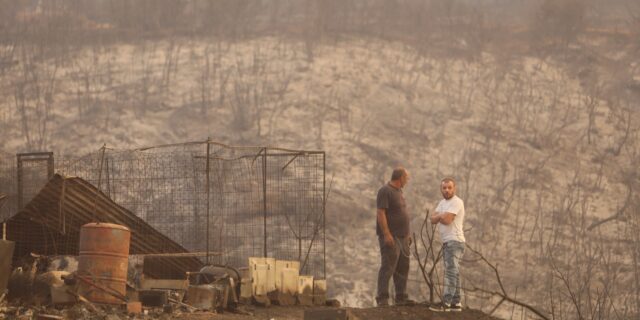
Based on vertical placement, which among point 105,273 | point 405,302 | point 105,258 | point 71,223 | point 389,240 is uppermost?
point 71,223

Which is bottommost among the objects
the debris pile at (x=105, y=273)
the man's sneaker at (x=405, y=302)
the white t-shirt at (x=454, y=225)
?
the man's sneaker at (x=405, y=302)

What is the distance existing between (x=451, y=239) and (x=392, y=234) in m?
1.13

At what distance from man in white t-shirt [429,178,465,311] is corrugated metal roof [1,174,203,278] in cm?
425

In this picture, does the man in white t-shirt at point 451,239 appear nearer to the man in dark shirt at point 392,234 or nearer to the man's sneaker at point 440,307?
the man's sneaker at point 440,307

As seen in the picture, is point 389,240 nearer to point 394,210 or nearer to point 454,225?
point 394,210

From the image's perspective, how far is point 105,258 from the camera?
10.3 m

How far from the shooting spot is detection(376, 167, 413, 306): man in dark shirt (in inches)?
437

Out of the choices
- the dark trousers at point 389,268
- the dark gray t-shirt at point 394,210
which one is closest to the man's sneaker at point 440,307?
the dark trousers at point 389,268

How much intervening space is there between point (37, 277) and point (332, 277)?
553 inches

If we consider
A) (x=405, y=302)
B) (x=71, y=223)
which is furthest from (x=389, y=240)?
(x=71, y=223)

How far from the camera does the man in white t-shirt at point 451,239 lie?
1020 cm

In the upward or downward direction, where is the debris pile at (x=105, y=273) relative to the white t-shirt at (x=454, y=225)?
downward

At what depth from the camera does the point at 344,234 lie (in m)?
26.5

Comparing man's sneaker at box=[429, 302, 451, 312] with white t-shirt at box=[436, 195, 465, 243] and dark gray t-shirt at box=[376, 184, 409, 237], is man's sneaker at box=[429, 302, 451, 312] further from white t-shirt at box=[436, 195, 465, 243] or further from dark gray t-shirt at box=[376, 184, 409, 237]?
dark gray t-shirt at box=[376, 184, 409, 237]
